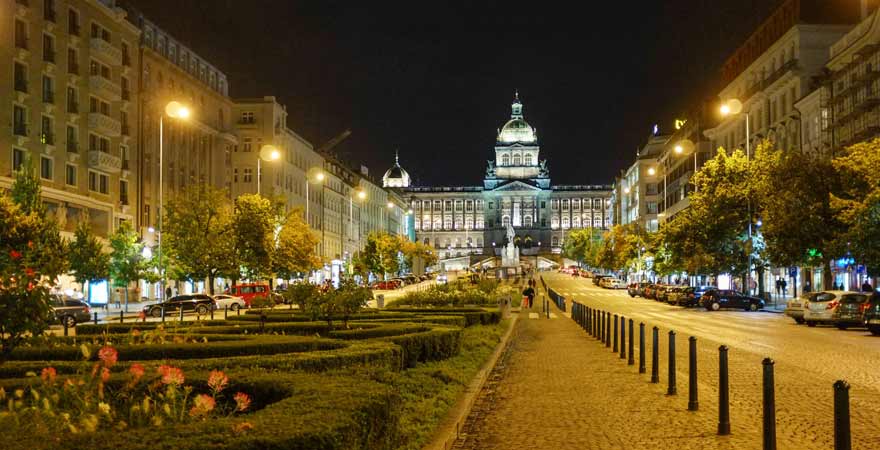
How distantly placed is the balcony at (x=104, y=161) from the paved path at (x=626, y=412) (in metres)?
42.1

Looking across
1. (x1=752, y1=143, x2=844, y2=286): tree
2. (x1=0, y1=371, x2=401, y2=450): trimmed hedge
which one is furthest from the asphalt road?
(x1=752, y1=143, x2=844, y2=286): tree

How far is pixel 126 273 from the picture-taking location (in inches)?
2133

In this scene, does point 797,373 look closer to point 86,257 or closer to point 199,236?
A: point 86,257

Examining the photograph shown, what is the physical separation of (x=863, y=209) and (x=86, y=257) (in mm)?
36100

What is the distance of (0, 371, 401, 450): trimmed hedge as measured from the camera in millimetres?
6395

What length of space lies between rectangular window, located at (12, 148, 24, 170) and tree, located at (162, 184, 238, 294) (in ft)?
Answer: 38.6

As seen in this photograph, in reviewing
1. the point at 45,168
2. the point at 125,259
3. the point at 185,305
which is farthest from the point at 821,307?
the point at 45,168

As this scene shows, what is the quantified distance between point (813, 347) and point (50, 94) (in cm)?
4223

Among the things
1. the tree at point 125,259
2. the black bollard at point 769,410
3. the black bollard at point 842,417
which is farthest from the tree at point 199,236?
the black bollard at point 842,417

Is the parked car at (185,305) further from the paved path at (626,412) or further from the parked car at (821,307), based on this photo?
the paved path at (626,412)

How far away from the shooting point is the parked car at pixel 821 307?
1426 inches

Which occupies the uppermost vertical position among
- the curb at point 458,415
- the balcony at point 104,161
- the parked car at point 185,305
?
the balcony at point 104,161

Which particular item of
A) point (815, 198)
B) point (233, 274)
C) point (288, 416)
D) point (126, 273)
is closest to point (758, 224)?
point (815, 198)

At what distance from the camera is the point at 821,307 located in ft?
121
